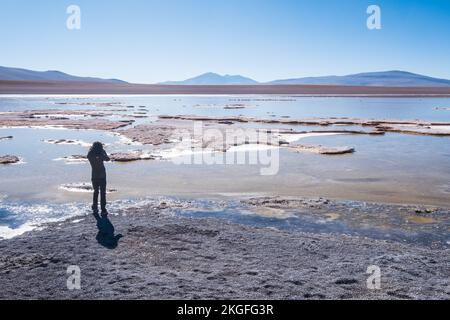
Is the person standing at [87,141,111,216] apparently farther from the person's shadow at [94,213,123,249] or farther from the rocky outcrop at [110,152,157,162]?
the rocky outcrop at [110,152,157,162]

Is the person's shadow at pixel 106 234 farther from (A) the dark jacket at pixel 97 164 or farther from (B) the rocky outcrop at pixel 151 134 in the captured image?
(B) the rocky outcrop at pixel 151 134

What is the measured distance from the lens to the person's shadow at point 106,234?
21.9 ft

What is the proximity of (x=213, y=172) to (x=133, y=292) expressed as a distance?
304 inches

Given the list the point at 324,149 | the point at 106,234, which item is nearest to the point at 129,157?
the point at 324,149

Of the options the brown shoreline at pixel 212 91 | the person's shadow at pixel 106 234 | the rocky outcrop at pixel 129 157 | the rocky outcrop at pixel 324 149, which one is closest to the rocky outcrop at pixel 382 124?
the rocky outcrop at pixel 324 149

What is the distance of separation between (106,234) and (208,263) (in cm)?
206

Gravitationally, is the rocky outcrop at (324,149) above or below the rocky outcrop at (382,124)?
below

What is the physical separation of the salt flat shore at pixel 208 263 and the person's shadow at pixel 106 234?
2 cm

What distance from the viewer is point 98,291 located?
5098mm

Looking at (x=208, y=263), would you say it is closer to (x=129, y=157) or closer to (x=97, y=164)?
(x=97, y=164)

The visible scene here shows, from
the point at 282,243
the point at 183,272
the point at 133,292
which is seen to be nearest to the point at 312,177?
the point at 282,243

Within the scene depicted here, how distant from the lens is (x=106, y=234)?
279 inches

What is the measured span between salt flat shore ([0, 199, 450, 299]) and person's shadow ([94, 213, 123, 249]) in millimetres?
16

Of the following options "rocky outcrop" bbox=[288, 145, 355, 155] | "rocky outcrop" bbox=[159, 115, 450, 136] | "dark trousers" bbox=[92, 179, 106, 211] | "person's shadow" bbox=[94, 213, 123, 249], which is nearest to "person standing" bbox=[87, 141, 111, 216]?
"dark trousers" bbox=[92, 179, 106, 211]
